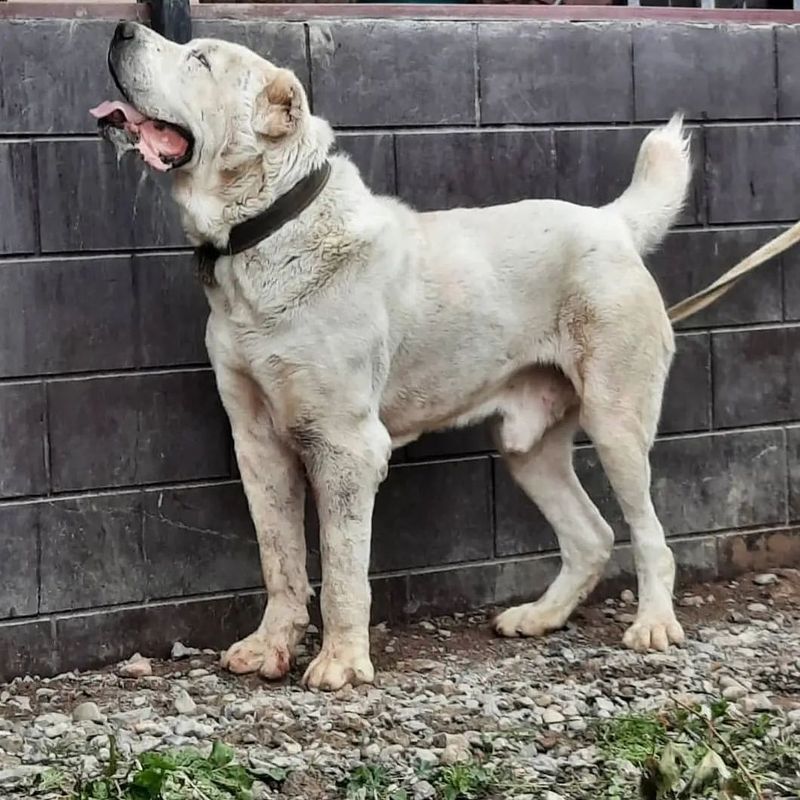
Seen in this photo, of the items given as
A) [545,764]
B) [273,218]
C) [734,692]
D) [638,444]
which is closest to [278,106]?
[273,218]

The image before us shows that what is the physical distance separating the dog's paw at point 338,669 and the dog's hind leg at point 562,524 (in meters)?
0.76

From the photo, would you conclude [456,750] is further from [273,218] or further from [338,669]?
[273,218]

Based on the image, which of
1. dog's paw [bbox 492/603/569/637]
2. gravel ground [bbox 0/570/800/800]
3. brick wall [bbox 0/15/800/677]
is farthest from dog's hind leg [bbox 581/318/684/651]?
brick wall [bbox 0/15/800/677]

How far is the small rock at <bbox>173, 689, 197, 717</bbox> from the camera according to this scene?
406 centimetres

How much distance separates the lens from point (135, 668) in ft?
14.8

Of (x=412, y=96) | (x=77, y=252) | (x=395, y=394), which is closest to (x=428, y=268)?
(x=395, y=394)

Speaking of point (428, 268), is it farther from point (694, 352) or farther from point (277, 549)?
point (694, 352)

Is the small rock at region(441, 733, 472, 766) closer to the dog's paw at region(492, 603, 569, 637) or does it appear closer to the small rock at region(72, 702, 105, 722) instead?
the small rock at region(72, 702, 105, 722)

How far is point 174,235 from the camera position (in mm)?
4633

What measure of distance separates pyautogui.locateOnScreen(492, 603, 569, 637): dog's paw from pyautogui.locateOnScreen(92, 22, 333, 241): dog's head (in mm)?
1636

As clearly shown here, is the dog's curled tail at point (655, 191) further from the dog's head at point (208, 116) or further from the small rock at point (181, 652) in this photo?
the small rock at point (181, 652)

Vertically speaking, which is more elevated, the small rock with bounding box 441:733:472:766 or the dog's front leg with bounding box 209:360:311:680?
the dog's front leg with bounding box 209:360:311:680

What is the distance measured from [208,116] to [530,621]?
1938 millimetres

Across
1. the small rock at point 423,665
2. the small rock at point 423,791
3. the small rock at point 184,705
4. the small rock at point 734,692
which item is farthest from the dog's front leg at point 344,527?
the small rock at point 734,692
